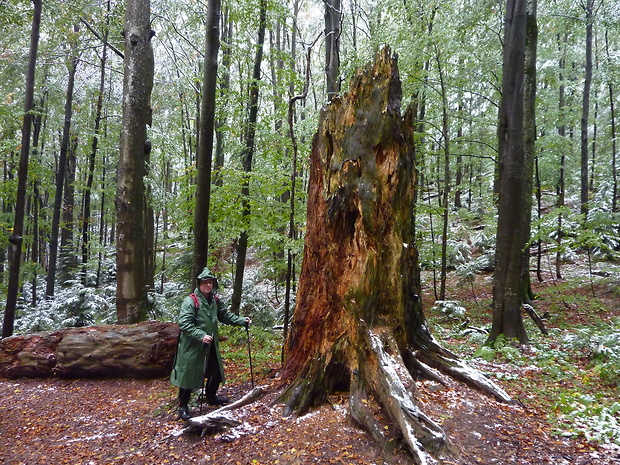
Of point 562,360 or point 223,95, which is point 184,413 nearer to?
point 562,360

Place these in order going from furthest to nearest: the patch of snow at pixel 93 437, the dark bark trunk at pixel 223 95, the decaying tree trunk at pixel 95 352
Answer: the dark bark trunk at pixel 223 95 < the decaying tree trunk at pixel 95 352 < the patch of snow at pixel 93 437

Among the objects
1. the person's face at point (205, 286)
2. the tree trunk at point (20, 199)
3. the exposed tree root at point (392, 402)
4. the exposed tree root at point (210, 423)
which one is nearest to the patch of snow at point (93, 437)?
the exposed tree root at point (210, 423)

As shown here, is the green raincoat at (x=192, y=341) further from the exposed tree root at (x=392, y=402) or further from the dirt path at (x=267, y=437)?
the exposed tree root at (x=392, y=402)

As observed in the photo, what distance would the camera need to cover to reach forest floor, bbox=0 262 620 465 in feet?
10.5

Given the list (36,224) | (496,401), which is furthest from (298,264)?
(36,224)

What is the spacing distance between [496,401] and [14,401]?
7.14 meters

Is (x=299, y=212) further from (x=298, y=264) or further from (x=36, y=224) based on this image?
(x=36, y=224)

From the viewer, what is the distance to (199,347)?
4461 mm

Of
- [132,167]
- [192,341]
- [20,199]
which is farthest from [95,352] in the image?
[20,199]

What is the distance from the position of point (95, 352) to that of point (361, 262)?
5301 millimetres

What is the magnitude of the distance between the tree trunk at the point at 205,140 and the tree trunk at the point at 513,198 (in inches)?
218

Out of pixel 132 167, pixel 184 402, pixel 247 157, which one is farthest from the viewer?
pixel 247 157

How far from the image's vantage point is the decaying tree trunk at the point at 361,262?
4066 mm

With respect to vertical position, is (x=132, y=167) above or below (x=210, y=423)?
above
